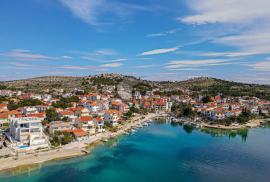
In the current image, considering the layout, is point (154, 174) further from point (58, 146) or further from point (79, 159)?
point (58, 146)

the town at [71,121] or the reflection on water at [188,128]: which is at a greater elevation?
the town at [71,121]

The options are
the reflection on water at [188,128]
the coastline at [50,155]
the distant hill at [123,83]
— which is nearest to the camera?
the coastline at [50,155]

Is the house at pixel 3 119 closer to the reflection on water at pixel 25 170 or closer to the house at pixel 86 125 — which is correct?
the house at pixel 86 125

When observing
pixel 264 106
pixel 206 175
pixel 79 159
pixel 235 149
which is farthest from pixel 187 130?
pixel 264 106

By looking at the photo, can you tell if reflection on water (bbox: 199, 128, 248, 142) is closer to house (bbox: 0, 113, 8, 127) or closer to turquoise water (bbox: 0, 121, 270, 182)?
turquoise water (bbox: 0, 121, 270, 182)

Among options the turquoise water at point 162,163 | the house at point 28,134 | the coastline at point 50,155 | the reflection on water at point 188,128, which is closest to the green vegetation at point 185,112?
the reflection on water at point 188,128

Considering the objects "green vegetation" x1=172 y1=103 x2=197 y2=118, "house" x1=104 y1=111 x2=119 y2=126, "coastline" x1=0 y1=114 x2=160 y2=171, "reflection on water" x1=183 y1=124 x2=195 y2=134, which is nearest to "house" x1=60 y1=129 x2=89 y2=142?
"coastline" x1=0 y1=114 x2=160 y2=171

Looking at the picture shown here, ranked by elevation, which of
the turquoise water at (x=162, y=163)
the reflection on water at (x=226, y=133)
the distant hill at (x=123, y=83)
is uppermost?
the distant hill at (x=123, y=83)

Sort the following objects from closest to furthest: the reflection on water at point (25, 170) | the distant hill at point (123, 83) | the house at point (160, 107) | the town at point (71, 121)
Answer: the reflection on water at point (25, 170) → the town at point (71, 121) → the house at point (160, 107) → the distant hill at point (123, 83)
